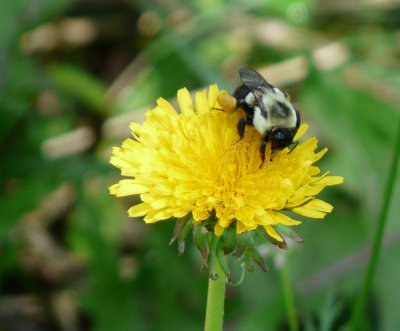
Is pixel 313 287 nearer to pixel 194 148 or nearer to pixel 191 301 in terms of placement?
Result: pixel 191 301

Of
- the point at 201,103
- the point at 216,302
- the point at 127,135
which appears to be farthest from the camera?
the point at 127,135

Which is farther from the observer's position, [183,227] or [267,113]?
[267,113]

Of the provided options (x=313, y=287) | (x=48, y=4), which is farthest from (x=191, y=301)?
(x=48, y=4)

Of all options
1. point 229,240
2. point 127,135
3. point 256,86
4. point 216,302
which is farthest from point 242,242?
point 127,135

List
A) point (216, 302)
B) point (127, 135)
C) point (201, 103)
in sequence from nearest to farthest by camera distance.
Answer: point (216, 302) < point (201, 103) < point (127, 135)

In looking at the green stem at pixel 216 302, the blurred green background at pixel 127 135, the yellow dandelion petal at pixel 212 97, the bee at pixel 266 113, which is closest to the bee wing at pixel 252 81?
the bee at pixel 266 113

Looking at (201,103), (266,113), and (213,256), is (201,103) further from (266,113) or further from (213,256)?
(213,256)

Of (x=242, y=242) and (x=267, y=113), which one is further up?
(x=267, y=113)
